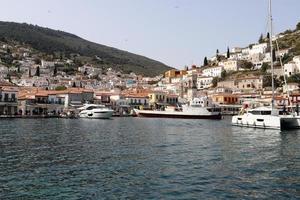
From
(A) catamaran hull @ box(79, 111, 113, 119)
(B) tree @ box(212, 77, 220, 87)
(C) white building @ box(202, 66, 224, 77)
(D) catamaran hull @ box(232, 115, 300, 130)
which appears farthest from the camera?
(C) white building @ box(202, 66, 224, 77)

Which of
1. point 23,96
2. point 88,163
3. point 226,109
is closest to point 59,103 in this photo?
point 23,96

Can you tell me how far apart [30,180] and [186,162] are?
8980 millimetres

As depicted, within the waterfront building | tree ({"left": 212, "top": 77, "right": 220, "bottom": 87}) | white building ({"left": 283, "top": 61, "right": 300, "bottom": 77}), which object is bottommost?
the waterfront building

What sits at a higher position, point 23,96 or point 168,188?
point 23,96

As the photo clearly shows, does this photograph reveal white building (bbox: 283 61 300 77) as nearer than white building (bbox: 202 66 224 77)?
Yes

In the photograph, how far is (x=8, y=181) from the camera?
1864 cm

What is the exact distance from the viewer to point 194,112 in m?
90.3

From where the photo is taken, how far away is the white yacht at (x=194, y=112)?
8912cm

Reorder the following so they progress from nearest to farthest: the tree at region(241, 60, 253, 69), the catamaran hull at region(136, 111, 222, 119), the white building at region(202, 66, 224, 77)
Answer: the catamaran hull at region(136, 111, 222, 119) < the tree at region(241, 60, 253, 69) < the white building at region(202, 66, 224, 77)

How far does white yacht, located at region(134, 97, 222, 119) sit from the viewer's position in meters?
89.1

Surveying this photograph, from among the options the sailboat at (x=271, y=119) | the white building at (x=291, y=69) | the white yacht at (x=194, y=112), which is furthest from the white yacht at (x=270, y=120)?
the white building at (x=291, y=69)

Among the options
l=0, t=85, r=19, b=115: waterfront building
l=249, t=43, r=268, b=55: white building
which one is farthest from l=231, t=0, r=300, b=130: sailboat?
l=249, t=43, r=268, b=55: white building

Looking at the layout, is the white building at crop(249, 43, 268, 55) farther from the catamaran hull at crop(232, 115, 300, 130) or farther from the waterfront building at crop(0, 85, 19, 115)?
the catamaran hull at crop(232, 115, 300, 130)

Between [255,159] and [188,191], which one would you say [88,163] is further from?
[255,159]
